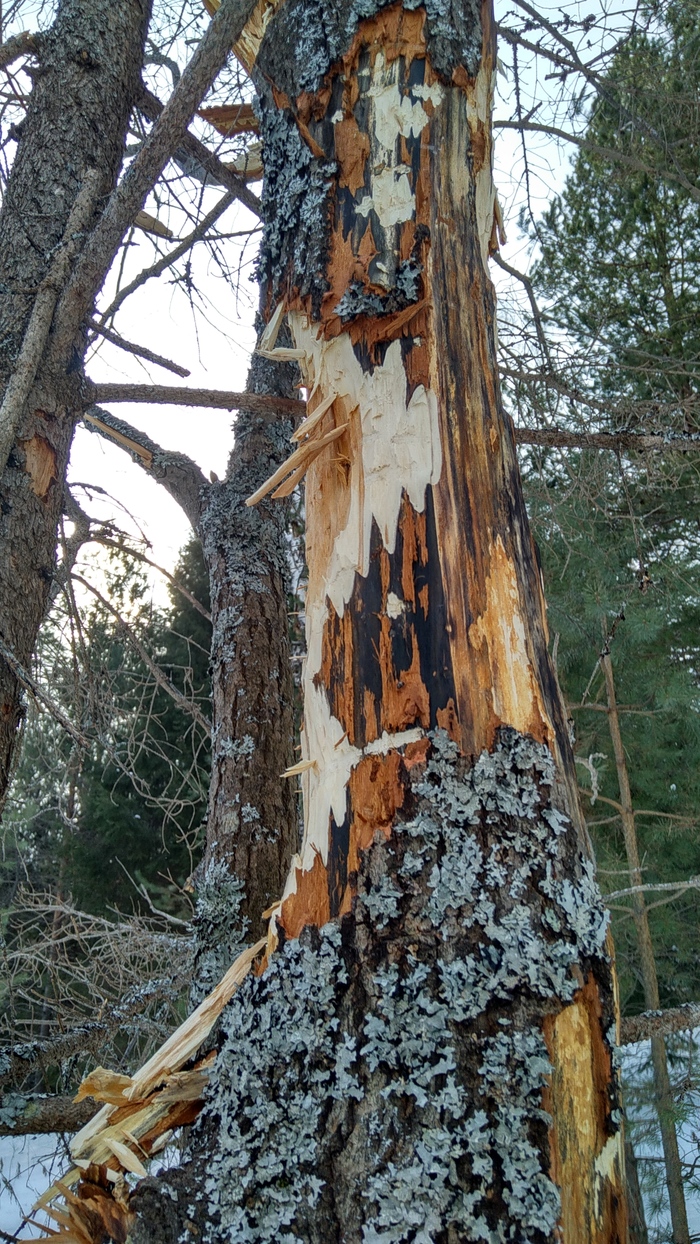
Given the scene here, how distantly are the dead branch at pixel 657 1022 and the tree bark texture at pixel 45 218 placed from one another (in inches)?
65.3

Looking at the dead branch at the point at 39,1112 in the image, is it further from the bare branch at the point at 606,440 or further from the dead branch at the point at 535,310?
the dead branch at the point at 535,310

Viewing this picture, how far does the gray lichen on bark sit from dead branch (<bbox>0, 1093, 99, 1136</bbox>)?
4.64 ft

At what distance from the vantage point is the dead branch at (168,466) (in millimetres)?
3145

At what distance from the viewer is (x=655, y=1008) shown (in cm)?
519

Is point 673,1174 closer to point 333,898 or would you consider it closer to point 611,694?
point 611,694

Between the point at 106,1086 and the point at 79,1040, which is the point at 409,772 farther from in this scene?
the point at 79,1040

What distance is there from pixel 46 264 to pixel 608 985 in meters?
1.77

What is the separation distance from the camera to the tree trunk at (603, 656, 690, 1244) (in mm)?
4930

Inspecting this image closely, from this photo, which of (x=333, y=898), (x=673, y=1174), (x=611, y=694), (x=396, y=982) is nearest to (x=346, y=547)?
(x=333, y=898)

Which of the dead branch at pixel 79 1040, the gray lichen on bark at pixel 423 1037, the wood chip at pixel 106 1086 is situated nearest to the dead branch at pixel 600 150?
the gray lichen on bark at pixel 423 1037

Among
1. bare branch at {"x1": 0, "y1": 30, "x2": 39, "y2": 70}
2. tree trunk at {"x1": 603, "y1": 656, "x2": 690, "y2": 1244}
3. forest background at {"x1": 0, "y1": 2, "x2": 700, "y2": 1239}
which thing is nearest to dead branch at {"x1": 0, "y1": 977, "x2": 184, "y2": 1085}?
forest background at {"x1": 0, "y1": 2, "x2": 700, "y2": 1239}

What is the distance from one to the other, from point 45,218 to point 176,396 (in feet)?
1.87

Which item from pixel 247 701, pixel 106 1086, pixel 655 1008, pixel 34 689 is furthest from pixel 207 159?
pixel 655 1008

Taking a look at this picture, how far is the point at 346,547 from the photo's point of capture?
1.29m
